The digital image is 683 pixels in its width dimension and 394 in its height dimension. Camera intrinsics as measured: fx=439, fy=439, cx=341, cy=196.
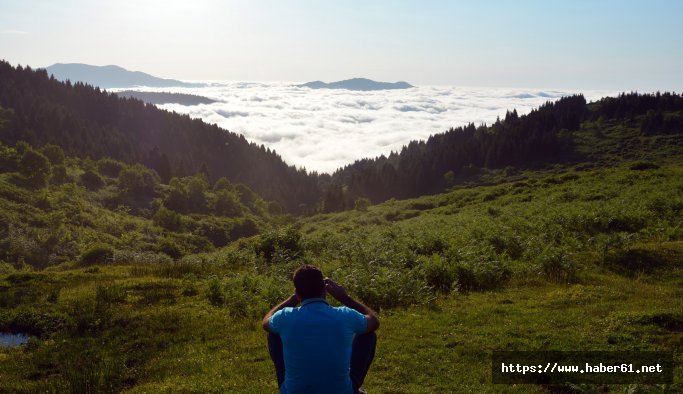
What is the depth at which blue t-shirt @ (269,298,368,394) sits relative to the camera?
5.68 m

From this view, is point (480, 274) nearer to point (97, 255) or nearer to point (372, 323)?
point (372, 323)

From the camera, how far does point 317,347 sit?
18.6 feet

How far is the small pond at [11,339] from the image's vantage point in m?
14.5

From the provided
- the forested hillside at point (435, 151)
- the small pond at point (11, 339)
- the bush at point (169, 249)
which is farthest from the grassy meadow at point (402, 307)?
the forested hillside at point (435, 151)

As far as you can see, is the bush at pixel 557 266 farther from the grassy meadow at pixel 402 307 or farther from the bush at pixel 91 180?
the bush at pixel 91 180

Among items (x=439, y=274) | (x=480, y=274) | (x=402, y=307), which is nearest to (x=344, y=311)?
(x=402, y=307)

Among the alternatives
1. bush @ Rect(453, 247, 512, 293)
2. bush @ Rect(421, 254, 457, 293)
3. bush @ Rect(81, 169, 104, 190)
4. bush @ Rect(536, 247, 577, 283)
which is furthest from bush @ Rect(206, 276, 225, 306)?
bush @ Rect(81, 169, 104, 190)

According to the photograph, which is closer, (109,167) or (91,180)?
(91,180)

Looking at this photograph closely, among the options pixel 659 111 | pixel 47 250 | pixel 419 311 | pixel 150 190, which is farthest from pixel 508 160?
pixel 419 311

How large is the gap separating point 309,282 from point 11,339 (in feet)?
48.0

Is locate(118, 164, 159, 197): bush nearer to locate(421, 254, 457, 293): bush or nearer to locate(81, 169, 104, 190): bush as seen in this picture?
locate(81, 169, 104, 190): bush

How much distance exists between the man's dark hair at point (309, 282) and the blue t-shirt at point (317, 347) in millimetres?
105

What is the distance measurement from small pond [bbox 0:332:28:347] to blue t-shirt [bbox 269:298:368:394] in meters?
13.1

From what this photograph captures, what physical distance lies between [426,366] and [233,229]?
103625 mm
